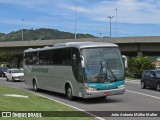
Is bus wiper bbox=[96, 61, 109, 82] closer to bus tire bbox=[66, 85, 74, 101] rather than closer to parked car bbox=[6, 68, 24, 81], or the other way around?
bus tire bbox=[66, 85, 74, 101]

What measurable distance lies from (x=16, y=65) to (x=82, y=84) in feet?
315


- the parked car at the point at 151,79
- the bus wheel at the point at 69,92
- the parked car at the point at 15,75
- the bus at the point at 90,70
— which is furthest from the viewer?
the parked car at the point at 15,75

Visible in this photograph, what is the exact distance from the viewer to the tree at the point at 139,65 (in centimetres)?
5512

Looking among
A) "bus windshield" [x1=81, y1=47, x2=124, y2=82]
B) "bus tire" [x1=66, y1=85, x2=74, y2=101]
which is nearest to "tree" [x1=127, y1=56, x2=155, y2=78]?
"bus tire" [x1=66, y1=85, x2=74, y2=101]

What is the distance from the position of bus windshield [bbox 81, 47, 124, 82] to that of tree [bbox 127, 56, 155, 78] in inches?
1399

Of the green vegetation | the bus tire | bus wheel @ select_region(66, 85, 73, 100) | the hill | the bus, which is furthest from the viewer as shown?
the hill

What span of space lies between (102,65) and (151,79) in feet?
35.2

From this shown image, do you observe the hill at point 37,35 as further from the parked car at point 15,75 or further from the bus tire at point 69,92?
the bus tire at point 69,92

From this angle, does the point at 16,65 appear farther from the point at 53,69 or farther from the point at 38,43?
the point at 53,69

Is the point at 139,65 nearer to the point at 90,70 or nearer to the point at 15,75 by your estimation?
the point at 15,75

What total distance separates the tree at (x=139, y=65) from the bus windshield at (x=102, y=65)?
3554cm

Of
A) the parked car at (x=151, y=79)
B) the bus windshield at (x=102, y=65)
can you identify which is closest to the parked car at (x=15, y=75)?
the parked car at (x=151, y=79)

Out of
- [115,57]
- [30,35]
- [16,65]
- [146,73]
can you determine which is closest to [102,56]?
[115,57]

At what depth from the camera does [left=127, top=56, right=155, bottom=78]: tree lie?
5512 cm
